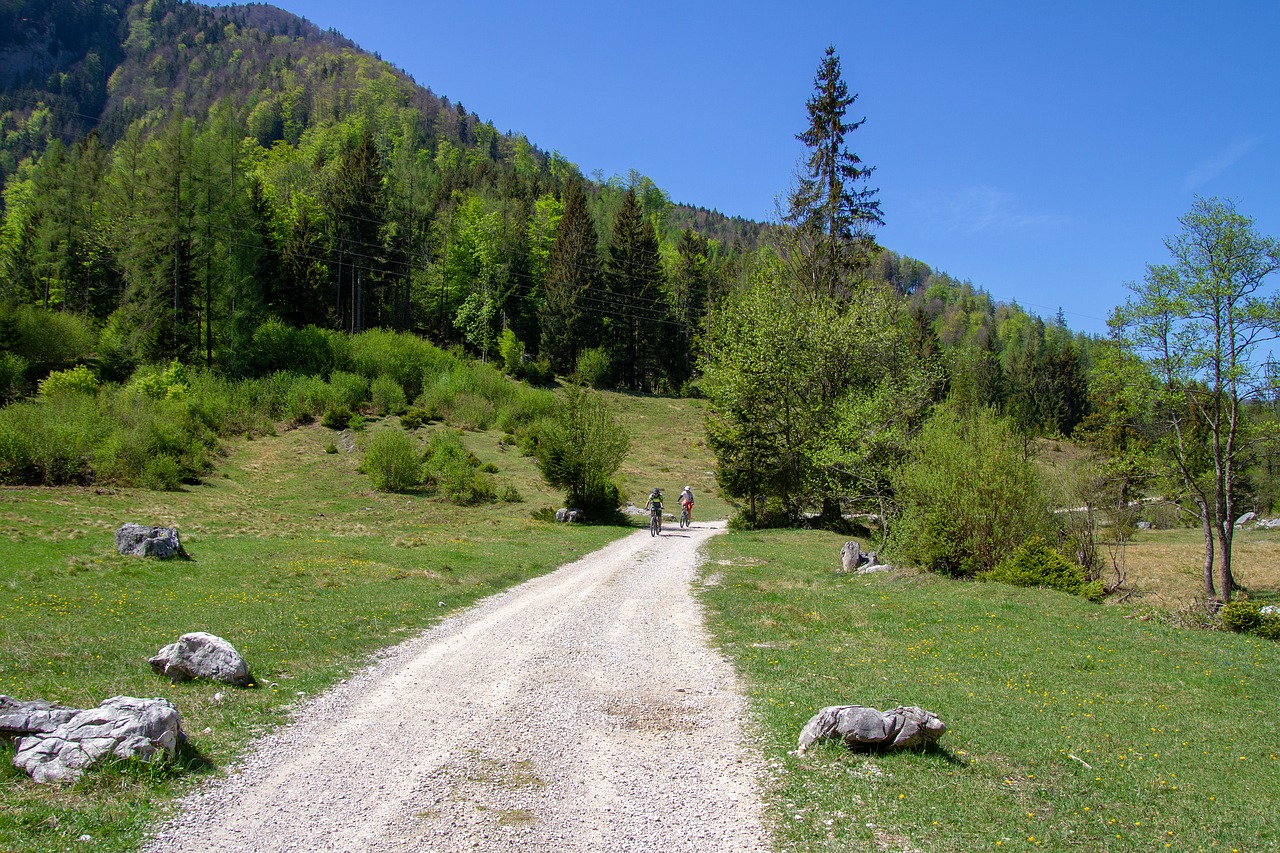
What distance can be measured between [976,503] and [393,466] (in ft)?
94.4

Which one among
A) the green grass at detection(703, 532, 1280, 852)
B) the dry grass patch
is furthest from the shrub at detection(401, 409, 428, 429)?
the dry grass patch

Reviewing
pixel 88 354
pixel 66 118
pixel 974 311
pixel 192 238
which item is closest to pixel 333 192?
pixel 192 238

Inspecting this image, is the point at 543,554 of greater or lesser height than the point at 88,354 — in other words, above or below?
below

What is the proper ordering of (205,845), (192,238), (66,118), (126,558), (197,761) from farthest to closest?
(66,118)
(192,238)
(126,558)
(197,761)
(205,845)

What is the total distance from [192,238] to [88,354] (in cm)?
1170

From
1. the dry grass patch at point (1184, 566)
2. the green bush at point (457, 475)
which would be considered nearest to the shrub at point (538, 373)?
the green bush at point (457, 475)

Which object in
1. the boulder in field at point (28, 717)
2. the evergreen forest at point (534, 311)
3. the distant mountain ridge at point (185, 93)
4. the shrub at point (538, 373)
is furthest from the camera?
the distant mountain ridge at point (185, 93)

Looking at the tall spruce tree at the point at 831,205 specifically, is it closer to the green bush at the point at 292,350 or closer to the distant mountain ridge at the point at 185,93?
the green bush at the point at 292,350

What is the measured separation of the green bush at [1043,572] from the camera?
18562 mm

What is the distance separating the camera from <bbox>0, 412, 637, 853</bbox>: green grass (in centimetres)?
638

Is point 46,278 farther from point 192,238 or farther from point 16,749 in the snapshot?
point 16,749

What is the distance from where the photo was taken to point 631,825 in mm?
6312

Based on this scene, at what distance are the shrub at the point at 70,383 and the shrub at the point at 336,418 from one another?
14.0m

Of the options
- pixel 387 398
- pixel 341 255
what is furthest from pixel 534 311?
pixel 387 398
